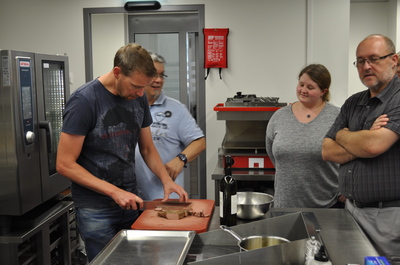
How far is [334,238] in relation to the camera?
5.27 feet

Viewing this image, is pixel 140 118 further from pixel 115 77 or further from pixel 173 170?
pixel 173 170

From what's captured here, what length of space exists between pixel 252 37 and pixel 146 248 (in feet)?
9.79

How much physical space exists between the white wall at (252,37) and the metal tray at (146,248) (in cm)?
262

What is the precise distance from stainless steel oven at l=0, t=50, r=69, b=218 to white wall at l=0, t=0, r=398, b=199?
134cm

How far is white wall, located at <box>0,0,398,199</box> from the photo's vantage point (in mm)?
4012

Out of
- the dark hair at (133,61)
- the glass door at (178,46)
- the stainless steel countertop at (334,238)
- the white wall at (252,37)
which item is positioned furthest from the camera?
the glass door at (178,46)

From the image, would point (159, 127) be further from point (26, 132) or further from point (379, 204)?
point (379, 204)

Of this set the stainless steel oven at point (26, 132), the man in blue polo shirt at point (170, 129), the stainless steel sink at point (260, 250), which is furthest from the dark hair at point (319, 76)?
the stainless steel oven at point (26, 132)

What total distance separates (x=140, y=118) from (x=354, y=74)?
3843 mm

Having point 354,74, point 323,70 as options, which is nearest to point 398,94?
point 323,70

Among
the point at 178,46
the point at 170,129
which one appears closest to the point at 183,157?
the point at 170,129

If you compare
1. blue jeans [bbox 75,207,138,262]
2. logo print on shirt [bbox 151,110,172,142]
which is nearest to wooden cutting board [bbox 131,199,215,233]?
blue jeans [bbox 75,207,138,262]

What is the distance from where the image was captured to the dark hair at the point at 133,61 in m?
1.83

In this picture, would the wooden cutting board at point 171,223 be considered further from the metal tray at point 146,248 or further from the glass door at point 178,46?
the glass door at point 178,46
